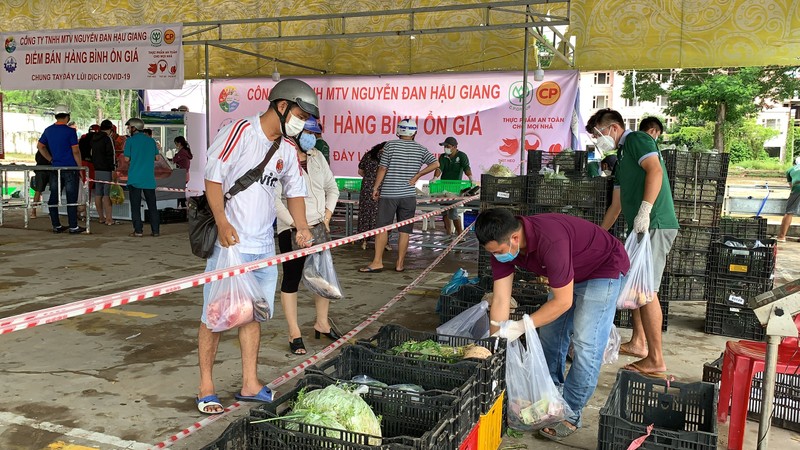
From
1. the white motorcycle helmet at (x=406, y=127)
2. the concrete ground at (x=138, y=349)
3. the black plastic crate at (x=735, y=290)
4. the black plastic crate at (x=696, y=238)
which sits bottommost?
the concrete ground at (x=138, y=349)

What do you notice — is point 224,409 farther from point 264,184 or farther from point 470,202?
point 470,202

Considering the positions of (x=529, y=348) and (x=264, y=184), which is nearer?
A: (x=529, y=348)

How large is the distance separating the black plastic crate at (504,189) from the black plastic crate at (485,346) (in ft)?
9.25

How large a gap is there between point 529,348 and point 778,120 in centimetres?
6643

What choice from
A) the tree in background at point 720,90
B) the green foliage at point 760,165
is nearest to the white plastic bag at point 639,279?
the tree in background at point 720,90

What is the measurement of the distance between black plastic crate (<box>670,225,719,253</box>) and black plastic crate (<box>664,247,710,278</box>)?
0.11ft

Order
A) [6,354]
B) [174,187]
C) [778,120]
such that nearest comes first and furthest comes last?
[6,354]
[174,187]
[778,120]

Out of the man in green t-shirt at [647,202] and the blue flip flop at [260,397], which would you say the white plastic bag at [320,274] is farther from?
the man in green t-shirt at [647,202]

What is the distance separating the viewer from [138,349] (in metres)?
5.37

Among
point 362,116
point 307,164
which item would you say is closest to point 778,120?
point 362,116

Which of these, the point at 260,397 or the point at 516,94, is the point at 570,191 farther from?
the point at 516,94

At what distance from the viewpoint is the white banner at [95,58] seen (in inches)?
405

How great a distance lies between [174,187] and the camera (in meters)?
14.8

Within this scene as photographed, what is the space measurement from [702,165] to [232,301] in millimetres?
5505
